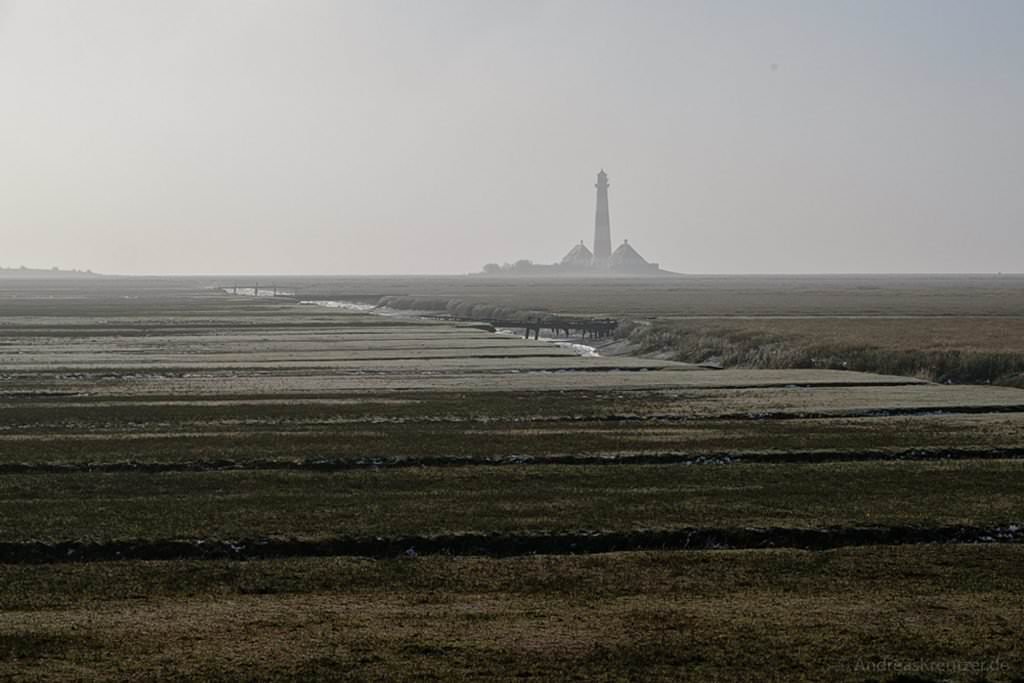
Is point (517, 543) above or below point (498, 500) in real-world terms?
below

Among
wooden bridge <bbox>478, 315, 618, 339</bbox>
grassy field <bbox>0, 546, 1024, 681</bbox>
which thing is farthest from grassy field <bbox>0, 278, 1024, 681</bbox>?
wooden bridge <bbox>478, 315, 618, 339</bbox>

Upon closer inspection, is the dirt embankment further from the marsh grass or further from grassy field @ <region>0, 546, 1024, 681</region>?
grassy field @ <region>0, 546, 1024, 681</region>

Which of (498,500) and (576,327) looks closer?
(498,500)

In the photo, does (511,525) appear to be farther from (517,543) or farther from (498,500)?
(498,500)

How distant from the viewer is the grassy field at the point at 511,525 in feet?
43.9

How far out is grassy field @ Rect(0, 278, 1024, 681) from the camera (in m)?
13.4

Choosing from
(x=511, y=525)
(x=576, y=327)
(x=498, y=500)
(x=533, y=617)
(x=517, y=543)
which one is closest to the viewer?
(x=533, y=617)

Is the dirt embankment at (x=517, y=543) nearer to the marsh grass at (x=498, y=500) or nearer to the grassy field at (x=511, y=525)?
the grassy field at (x=511, y=525)

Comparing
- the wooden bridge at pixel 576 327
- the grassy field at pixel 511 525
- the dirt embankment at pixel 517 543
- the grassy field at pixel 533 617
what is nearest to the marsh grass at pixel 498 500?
the grassy field at pixel 511 525

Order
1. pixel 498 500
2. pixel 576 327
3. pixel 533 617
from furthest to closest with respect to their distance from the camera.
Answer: pixel 576 327 < pixel 498 500 < pixel 533 617

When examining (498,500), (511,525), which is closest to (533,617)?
(511,525)

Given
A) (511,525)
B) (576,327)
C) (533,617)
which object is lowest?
(533,617)

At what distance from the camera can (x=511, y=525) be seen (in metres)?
19.0

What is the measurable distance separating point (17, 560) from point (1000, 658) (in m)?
13.3
